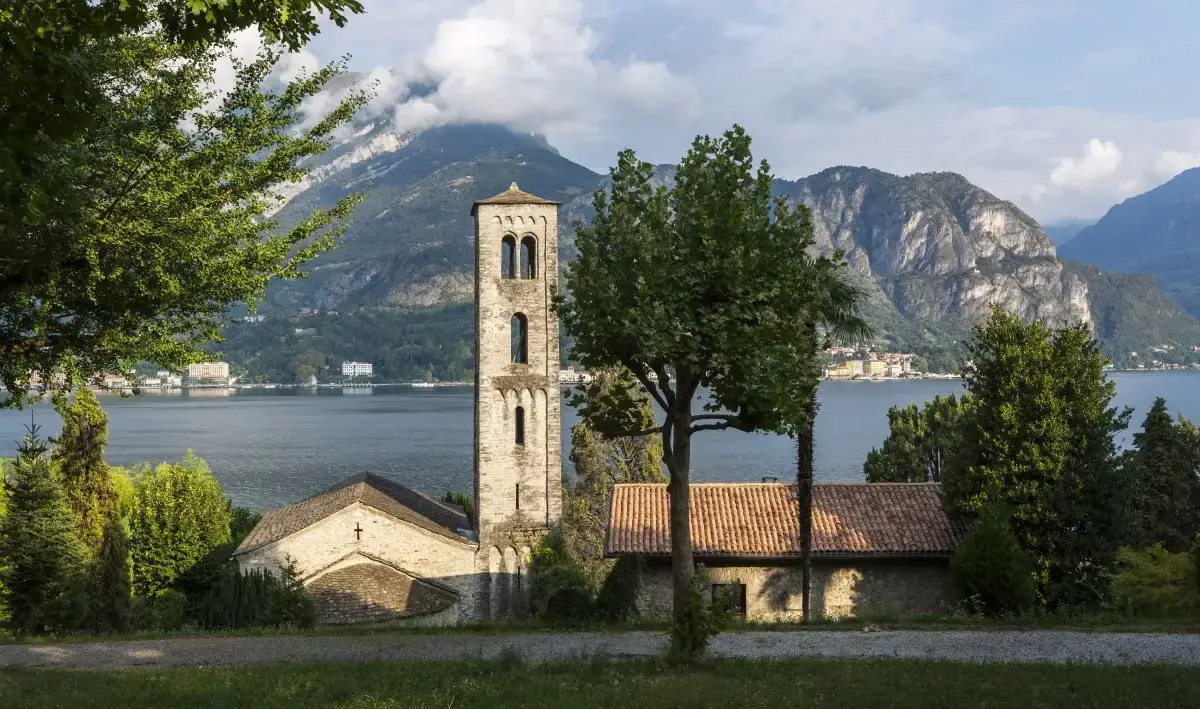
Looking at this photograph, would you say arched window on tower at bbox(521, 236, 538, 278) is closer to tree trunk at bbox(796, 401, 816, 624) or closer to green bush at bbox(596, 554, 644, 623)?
green bush at bbox(596, 554, 644, 623)

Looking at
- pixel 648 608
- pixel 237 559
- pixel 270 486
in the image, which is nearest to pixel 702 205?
pixel 648 608

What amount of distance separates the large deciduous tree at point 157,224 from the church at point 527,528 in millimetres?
14575

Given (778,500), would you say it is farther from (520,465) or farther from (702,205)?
(702,205)

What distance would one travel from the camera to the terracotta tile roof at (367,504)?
29.9 m

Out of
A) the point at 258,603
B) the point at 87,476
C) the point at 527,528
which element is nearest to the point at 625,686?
the point at 258,603

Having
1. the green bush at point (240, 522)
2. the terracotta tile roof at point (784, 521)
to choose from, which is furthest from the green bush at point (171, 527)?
the terracotta tile roof at point (784, 521)

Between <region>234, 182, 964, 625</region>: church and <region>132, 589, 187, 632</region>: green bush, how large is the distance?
3.14 metres

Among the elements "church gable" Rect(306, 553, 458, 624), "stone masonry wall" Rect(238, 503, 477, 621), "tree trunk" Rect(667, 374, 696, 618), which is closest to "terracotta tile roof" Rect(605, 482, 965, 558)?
"stone masonry wall" Rect(238, 503, 477, 621)

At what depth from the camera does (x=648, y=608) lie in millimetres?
26156

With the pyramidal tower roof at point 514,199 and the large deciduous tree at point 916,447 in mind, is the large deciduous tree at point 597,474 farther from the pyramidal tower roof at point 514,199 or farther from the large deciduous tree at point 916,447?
the large deciduous tree at point 916,447

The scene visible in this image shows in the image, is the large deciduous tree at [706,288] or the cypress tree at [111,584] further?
the cypress tree at [111,584]

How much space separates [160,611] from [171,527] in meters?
8.19

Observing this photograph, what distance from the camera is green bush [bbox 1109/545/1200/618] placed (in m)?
21.8

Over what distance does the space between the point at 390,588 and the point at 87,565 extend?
8408 millimetres
